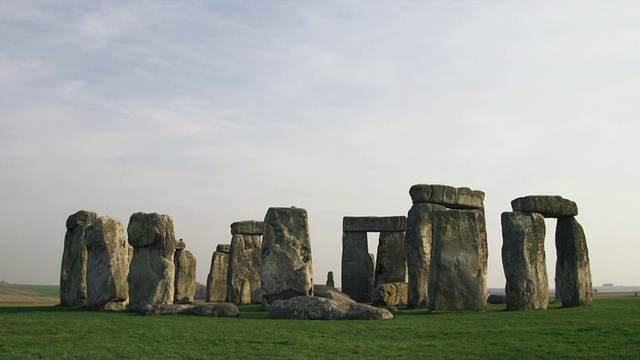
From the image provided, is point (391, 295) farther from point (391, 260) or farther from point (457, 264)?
point (457, 264)

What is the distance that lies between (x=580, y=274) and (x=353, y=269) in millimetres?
10413

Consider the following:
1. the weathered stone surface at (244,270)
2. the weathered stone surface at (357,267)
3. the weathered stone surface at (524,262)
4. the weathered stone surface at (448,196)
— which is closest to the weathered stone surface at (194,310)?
the weathered stone surface at (524,262)

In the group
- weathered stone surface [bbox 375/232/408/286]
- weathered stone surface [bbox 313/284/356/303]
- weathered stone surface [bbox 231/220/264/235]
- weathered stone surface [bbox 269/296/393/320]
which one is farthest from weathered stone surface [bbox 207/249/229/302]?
weathered stone surface [bbox 269/296/393/320]

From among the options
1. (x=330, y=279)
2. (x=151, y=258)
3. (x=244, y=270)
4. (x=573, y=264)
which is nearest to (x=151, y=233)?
(x=151, y=258)

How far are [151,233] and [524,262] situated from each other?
9.03m

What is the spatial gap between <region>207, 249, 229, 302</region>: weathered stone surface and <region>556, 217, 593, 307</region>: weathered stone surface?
14354 mm

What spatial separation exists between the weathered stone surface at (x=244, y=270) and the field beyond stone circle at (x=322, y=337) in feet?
39.5

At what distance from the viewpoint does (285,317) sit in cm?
Answer: 1380

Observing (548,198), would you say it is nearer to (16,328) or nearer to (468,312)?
(468,312)

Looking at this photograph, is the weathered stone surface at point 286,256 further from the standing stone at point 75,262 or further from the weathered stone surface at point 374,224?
the weathered stone surface at point 374,224

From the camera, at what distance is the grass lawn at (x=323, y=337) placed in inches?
355

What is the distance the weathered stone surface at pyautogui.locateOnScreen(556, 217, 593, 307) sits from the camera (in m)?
16.6

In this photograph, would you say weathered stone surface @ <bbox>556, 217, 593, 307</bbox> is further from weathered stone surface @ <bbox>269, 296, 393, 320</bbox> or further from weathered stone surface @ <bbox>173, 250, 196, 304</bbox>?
weathered stone surface @ <bbox>173, 250, 196, 304</bbox>

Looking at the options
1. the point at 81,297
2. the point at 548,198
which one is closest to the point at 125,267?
the point at 81,297
